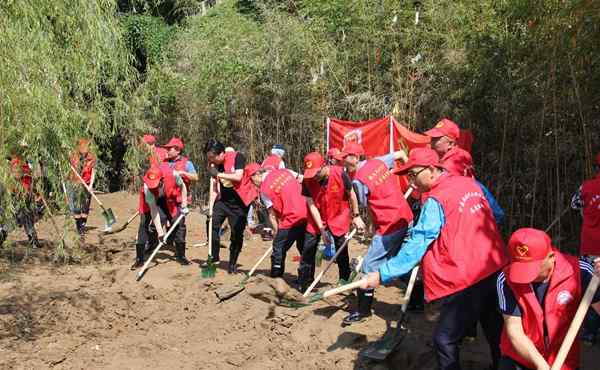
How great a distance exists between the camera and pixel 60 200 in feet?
23.3

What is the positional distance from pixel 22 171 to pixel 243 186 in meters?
2.60

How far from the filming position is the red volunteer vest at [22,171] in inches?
257

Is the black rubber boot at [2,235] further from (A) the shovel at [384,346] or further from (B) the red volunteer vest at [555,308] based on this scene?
(B) the red volunteer vest at [555,308]

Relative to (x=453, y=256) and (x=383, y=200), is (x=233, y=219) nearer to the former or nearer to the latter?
(x=383, y=200)

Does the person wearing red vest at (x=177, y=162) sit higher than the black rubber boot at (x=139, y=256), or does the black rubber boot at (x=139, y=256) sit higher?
the person wearing red vest at (x=177, y=162)

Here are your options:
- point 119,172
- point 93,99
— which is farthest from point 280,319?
point 119,172

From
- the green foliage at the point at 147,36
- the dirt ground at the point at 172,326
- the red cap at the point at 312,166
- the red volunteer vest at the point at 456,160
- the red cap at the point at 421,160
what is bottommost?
the dirt ground at the point at 172,326

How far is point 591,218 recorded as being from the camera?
525cm

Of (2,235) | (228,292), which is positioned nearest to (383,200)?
(228,292)

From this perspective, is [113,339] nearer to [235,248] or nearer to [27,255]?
[235,248]

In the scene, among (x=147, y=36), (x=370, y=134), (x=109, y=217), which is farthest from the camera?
(x=147, y=36)

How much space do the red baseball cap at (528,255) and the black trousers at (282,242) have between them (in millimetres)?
3954

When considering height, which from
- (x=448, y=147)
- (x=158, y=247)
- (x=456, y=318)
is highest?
(x=448, y=147)

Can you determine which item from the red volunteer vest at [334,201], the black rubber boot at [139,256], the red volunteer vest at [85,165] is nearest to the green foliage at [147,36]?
the red volunteer vest at [85,165]
